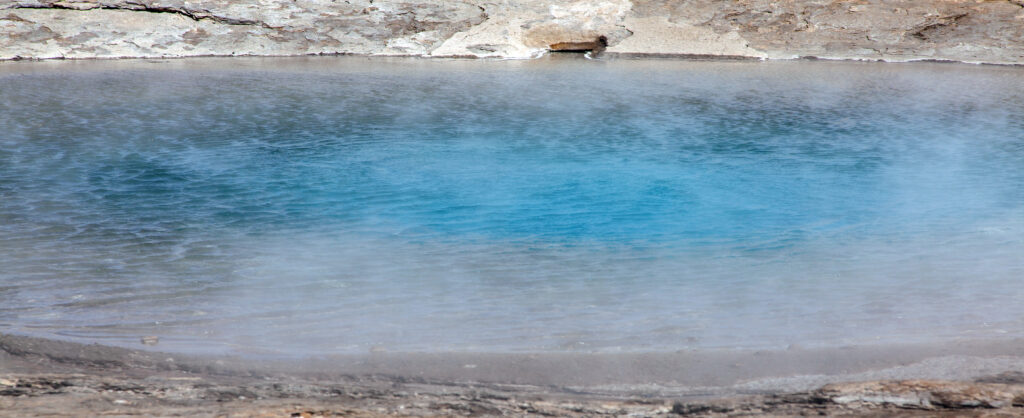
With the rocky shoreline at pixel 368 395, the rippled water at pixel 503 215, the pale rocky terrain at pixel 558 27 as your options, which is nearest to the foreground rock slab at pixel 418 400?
the rocky shoreline at pixel 368 395

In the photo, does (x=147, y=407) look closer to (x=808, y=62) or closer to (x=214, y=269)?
(x=214, y=269)

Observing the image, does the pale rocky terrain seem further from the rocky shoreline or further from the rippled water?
the rocky shoreline

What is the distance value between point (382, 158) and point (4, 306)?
2952 millimetres

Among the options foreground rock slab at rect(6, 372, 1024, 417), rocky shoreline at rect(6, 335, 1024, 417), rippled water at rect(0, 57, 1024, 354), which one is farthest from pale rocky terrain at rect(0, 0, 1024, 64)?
foreground rock slab at rect(6, 372, 1024, 417)

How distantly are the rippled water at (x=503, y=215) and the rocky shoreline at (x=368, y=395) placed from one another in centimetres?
21

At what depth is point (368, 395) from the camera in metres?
2.14

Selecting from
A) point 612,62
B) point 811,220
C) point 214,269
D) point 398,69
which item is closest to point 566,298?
point 214,269

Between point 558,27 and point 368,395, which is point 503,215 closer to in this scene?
point 368,395

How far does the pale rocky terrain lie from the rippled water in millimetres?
2619

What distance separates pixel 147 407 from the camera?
76.8 inches

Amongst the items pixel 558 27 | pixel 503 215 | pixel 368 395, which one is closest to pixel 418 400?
pixel 368 395

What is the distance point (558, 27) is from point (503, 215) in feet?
25.3

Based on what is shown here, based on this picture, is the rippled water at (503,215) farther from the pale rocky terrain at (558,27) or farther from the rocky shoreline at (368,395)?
the pale rocky terrain at (558,27)

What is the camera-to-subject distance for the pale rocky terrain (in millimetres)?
10719
